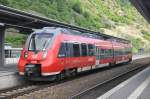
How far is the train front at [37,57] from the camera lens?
65.9 ft

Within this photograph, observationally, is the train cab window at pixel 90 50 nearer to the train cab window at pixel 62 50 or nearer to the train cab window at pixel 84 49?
the train cab window at pixel 84 49

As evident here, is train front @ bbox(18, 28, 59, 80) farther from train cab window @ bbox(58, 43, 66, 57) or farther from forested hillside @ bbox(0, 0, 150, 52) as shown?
forested hillside @ bbox(0, 0, 150, 52)

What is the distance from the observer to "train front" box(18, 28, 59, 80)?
20078mm

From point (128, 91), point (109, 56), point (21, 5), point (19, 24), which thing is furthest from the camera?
point (21, 5)

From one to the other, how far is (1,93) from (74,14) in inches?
2490

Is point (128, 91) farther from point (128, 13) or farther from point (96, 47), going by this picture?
point (128, 13)

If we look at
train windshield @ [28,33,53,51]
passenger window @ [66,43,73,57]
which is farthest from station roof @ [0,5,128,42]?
passenger window @ [66,43,73,57]

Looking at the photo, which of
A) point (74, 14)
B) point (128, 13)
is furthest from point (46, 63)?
point (128, 13)

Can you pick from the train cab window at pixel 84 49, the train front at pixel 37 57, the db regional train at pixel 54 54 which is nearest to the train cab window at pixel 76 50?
the db regional train at pixel 54 54

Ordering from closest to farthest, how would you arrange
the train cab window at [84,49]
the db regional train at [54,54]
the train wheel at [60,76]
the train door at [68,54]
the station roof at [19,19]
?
the db regional train at [54,54]
the train wheel at [60,76]
the train door at [68,54]
the station roof at [19,19]
the train cab window at [84,49]

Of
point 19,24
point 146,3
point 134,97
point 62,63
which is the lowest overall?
point 134,97

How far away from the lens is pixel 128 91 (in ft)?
60.2

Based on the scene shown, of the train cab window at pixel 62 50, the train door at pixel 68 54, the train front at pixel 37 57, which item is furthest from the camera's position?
the train door at pixel 68 54

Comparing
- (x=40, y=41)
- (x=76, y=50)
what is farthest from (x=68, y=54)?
(x=40, y=41)
